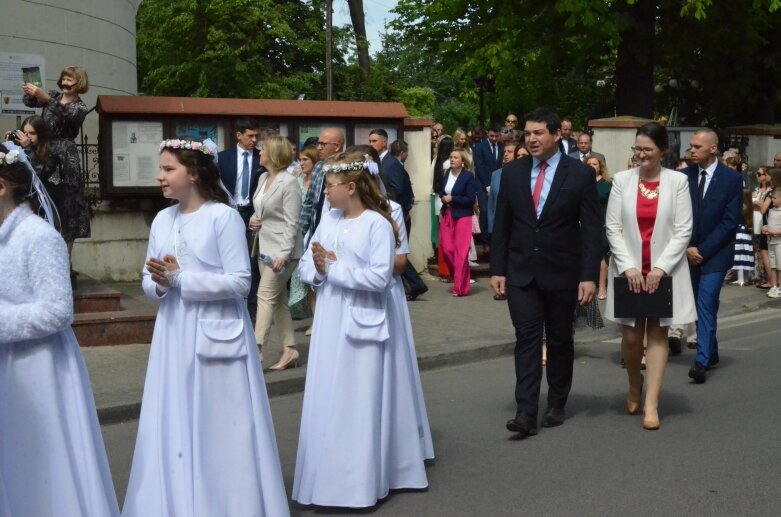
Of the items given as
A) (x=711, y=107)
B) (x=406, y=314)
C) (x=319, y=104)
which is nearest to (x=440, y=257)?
(x=319, y=104)

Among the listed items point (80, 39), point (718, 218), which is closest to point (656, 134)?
point (718, 218)

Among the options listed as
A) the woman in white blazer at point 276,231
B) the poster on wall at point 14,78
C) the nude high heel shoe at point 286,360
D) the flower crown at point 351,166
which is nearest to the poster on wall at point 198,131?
the poster on wall at point 14,78

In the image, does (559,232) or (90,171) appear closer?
(559,232)

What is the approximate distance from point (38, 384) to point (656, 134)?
4.72m

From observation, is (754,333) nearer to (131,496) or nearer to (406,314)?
(406,314)

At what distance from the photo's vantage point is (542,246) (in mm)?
7473

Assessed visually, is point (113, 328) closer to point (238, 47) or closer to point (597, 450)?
point (597, 450)

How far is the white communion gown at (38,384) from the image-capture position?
428cm

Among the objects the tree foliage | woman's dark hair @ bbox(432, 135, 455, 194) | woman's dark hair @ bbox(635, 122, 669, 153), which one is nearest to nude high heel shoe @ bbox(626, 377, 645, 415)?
woman's dark hair @ bbox(635, 122, 669, 153)

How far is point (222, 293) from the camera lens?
5141 mm

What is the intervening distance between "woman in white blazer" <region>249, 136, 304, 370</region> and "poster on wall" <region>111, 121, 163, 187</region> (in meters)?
4.57

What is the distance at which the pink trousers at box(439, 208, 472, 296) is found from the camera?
1436cm

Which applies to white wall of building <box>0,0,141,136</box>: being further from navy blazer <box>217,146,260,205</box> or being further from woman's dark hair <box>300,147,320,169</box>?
woman's dark hair <box>300,147,320,169</box>

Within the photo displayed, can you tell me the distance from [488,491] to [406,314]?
3.58 ft
